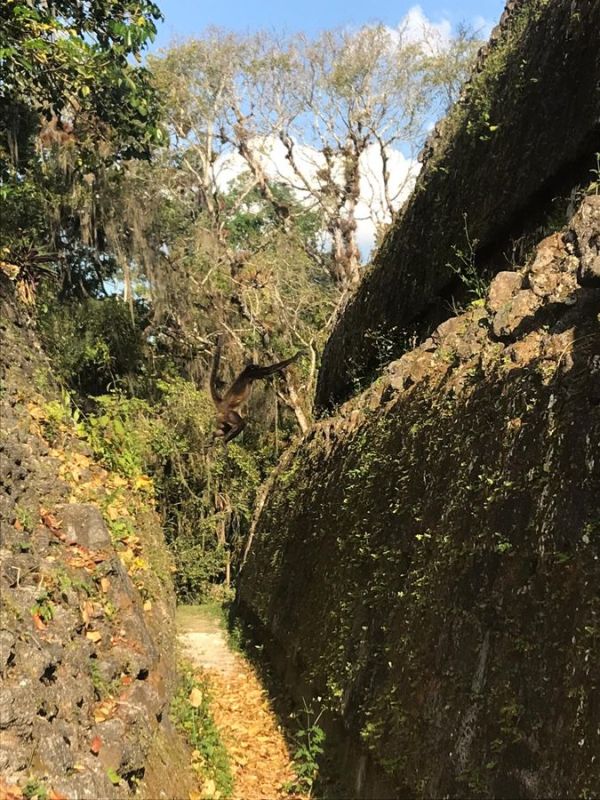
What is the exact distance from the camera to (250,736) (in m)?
6.09

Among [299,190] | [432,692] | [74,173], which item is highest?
[299,190]

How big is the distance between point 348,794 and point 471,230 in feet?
16.4

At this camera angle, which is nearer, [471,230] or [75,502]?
[75,502]

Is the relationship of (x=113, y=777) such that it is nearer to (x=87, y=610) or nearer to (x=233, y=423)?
(x=87, y=610)

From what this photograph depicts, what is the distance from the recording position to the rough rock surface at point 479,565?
2.49 metres

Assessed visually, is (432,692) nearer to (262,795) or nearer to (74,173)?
(262,795)

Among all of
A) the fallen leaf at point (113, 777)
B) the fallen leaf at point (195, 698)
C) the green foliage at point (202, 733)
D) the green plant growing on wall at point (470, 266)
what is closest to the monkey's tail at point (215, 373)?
the green plant growing on wall at point (470, 266)

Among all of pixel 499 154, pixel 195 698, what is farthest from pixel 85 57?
pixel 195 698

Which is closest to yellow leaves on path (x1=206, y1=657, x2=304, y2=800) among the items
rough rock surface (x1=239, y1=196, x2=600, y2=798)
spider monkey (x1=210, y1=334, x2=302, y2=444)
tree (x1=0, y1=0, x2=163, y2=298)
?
rough rock surface (x1=239, y1=196, x2=600, y2=798)

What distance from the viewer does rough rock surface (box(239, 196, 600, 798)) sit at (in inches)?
98.1

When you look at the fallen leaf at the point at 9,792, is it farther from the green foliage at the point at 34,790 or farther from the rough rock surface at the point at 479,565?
the rough rock surface at the point at 479,565

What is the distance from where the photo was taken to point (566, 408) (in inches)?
115

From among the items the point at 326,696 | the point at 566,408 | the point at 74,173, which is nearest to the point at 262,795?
the point at 326,696

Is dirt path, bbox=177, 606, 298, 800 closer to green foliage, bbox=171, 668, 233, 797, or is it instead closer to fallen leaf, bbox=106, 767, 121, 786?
green foliage, bbox=171, 668, 233, 797
